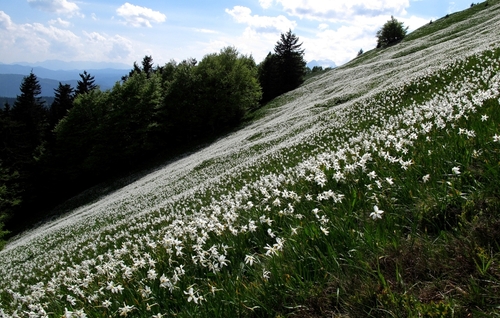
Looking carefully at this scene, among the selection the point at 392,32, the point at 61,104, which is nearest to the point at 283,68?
the point at 392,32

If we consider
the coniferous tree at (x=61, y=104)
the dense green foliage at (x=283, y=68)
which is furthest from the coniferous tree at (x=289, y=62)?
the coniferous tree at (x=61, y=104)

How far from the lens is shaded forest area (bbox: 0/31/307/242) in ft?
187

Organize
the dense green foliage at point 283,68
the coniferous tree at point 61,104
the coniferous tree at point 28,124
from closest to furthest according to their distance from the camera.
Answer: the coniferous tree at point 28,124, the coniferous tree at point 61,104, the dense green foliage at point 283,68

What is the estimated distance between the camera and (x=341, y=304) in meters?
2.79

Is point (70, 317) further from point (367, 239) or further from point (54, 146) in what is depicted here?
point (54, 146)

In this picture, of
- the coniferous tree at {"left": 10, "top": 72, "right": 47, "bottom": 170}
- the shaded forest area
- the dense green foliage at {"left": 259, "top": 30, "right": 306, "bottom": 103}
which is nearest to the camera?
the shaded forest area

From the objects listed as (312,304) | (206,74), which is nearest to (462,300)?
(312,304)

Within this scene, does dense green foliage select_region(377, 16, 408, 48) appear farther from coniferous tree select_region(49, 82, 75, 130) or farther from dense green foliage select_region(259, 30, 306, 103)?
coniferous tree select_region(49, 82, 75, 130)

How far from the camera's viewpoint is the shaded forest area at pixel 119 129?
187ft

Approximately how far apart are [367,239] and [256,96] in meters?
63.2

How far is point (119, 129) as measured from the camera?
56.8 m

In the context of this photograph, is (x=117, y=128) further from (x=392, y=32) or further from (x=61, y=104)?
(x=392, y=32)

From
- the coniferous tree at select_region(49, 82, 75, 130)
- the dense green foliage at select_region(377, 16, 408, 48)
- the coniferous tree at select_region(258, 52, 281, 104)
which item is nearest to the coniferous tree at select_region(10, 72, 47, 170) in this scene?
the coniferous tree at select_region(49, 82, 75, 130)

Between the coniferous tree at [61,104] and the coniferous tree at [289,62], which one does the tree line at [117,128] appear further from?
the coniferous tree at [289,62]
